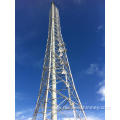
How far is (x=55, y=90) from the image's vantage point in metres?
16.7

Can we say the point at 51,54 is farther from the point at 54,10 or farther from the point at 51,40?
the point at 54,10

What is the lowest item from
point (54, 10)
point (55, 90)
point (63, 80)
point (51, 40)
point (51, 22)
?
point (55, 90)

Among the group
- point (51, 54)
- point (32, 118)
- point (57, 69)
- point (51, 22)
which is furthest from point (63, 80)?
point (51, 22)

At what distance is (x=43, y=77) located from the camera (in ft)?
58.3

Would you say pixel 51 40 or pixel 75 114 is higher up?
pixel 51 40

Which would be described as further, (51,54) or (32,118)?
(51,54)

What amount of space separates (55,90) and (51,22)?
10538mm
